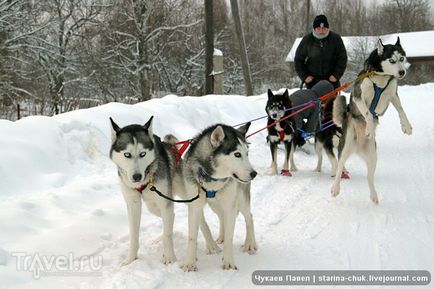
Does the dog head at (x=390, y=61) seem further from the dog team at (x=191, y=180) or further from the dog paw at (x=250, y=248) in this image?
the dog paw at (x=250, y=248)

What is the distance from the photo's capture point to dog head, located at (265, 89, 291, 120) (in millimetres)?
6559

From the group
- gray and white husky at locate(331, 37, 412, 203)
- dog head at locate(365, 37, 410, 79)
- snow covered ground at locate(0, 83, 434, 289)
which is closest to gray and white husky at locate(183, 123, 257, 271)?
snow covered ground at locate(0, 83, 434, 289)

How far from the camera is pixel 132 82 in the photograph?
20922 millimetres

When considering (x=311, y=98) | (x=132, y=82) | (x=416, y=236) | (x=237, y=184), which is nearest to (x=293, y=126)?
(x=311, y=98)

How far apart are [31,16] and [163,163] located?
47.6 ft

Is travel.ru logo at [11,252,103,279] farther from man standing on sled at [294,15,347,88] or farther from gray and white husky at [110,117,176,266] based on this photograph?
man standing on sled at [294,15,347,88]

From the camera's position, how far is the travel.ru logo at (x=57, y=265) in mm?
3168

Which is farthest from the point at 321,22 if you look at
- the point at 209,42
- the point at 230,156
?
the point at 209,42

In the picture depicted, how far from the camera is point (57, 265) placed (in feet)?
10.8

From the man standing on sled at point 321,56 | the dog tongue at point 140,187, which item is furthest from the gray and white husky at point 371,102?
the dog tongue at point 140,187

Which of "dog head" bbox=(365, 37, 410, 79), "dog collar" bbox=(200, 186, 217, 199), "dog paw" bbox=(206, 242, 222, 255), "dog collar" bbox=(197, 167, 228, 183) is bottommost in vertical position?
"dog paw" bbox=(206, 242, 222, 255)

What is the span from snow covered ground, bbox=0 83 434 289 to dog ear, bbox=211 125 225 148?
1.02 metres

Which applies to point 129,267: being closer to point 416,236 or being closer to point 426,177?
point 416,236

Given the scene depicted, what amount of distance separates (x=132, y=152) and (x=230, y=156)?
750mm
